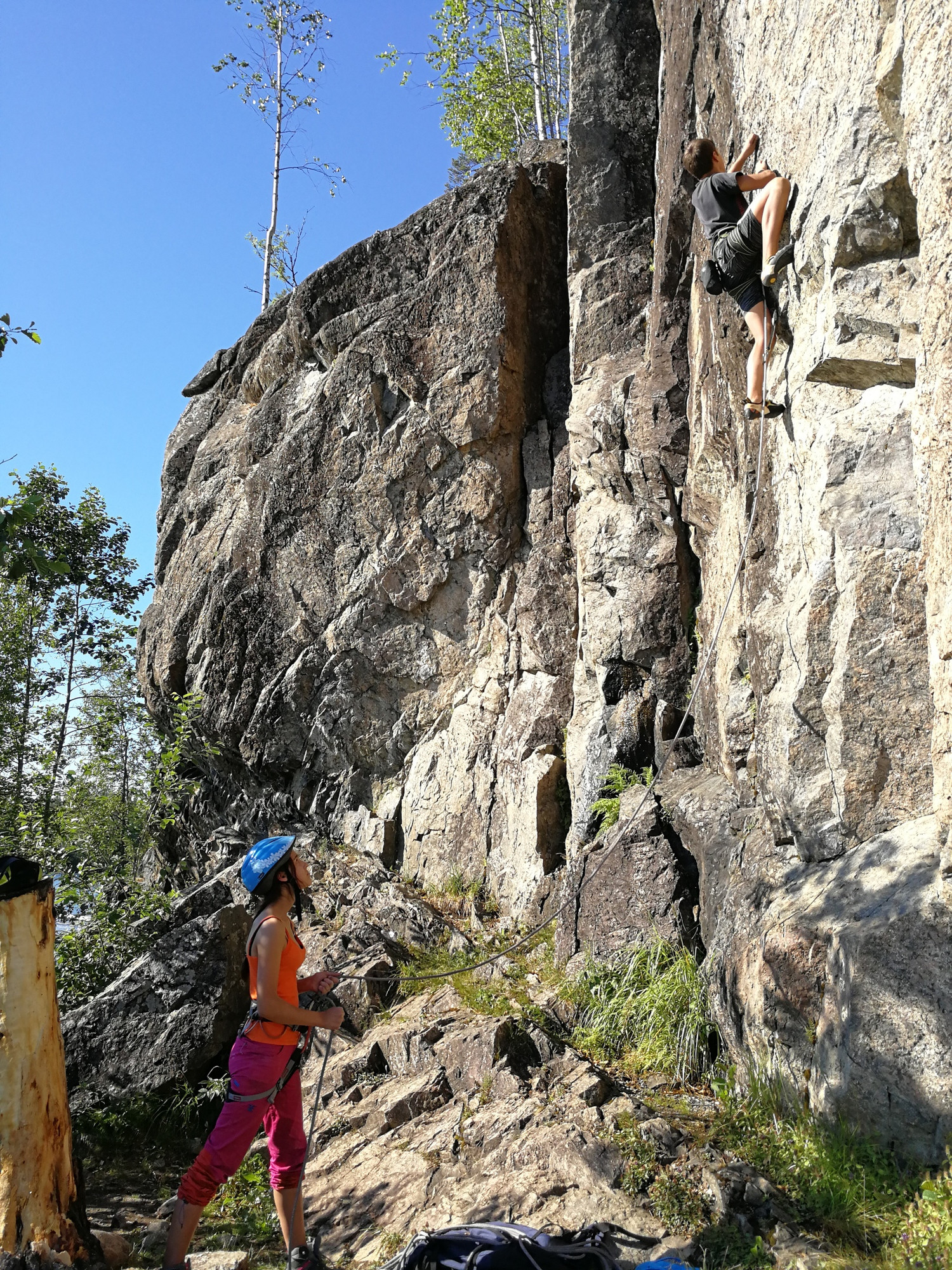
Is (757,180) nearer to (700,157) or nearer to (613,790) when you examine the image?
(700,157)

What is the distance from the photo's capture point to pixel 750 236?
6.20 m

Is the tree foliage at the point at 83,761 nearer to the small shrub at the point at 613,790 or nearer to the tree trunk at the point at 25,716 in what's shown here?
the tree trunk at the point at 25,716

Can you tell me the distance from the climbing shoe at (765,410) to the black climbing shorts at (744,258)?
68 centimetres

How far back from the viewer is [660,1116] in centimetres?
493

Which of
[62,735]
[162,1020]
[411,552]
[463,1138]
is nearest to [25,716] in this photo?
[62,735]

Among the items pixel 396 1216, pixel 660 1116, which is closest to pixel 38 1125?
pixel 396 1216

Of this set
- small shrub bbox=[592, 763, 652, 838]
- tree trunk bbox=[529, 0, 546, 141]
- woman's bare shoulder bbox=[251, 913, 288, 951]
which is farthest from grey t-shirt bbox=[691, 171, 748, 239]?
tree trunk bbox=[529, 0, 546, 141]

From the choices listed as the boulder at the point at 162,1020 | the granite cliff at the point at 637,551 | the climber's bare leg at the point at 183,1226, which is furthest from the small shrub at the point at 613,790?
the climber's bare leg at the point at 183,1226

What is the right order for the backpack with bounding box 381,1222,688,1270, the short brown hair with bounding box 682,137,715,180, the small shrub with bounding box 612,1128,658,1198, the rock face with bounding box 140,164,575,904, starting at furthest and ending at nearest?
the rock face with bounding box 140,164,575,904, the short brown hair with bounding box 682,137,715,180, the small shrub with bounding box 612,1128,658,1198, the backpack with bounding box 381,1222,688,1270

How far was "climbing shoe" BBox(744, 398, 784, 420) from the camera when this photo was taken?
5.99 m

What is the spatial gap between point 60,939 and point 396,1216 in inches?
228

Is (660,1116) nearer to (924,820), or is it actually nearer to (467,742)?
(924,820)

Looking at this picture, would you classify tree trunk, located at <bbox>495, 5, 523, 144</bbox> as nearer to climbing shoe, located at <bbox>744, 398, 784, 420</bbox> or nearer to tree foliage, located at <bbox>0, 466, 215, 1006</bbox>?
tree foliage, located at <bbox>0, 466, 215, 1006</bbox>

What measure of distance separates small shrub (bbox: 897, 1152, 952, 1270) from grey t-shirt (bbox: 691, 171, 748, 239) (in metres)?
5.82
